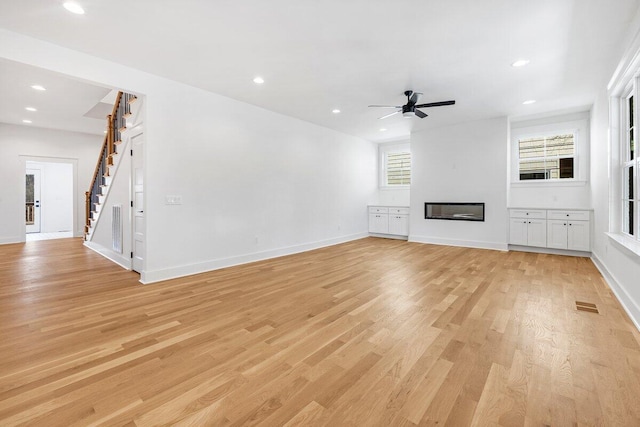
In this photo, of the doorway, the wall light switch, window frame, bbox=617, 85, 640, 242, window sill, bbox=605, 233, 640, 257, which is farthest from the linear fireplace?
the doorway

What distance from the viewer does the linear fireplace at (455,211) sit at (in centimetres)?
639

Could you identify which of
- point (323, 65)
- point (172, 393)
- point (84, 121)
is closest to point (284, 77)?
point (323, 65)

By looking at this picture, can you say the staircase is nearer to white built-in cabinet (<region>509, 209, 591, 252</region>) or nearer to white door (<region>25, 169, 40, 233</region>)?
white door (<region>25, 169, 40, 233</region>)

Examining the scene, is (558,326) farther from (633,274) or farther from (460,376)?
(460,376)

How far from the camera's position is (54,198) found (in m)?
10.3

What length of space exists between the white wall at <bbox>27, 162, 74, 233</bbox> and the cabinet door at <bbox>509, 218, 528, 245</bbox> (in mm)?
13574

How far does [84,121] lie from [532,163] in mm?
10813

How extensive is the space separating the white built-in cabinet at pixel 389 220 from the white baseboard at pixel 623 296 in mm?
3871

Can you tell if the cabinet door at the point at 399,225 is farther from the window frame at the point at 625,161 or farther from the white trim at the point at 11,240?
the white trim at the point at 11,240

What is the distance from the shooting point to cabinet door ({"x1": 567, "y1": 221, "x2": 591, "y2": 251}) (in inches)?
207

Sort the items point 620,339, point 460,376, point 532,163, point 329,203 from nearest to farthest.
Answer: point 460,376, point 620,339, point 532,163, point 329,203

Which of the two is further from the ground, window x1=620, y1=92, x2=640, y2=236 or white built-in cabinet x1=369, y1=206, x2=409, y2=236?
window x1=620, y1=92, x2=640, y2=236

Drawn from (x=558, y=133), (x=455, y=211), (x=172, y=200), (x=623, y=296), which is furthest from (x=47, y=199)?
Result: (x=558, y=133)

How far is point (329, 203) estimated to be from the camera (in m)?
6.91
